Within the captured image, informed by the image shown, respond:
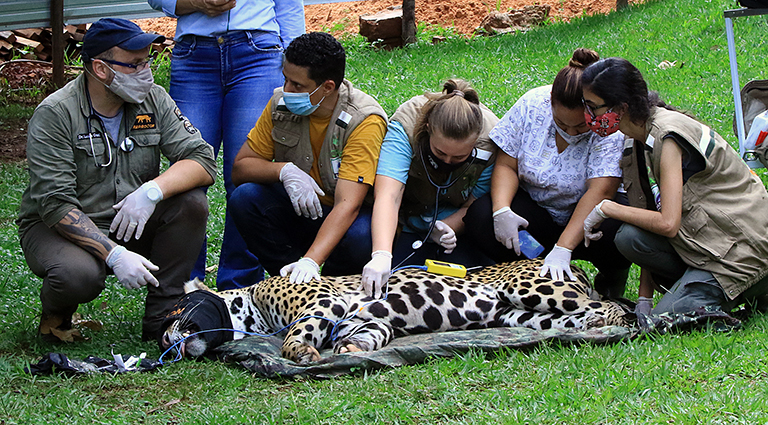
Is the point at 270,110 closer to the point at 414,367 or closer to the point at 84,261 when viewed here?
the point at 84,261

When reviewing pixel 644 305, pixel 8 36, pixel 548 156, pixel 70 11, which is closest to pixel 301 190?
pixel 548 156

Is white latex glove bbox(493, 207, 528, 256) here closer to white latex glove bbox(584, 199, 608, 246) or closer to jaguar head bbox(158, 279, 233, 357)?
white latex glove bbox(584, 199, 608, 246)

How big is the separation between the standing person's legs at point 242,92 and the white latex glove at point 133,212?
2.70 feet

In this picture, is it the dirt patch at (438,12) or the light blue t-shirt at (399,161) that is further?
the dirt patch at (438,12)

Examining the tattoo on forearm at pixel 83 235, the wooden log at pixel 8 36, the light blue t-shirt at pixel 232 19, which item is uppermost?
the light blue t-shirt at pixel 232 19

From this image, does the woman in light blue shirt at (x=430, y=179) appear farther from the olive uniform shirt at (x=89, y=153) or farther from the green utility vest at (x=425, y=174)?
the olive uniform shirt at (x=89, y=153)

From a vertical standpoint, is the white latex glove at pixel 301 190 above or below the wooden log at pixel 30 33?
below

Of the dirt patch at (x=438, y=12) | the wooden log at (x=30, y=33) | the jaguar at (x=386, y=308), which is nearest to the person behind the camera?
the jaguar at (x=386, y=308)

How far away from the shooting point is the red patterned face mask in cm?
401

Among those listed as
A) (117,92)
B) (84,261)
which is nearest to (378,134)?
(117,92)

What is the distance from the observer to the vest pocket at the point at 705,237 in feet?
12.8

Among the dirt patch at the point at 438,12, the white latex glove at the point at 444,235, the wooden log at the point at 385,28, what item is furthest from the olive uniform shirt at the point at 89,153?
the dirt patch at the point at 438,12

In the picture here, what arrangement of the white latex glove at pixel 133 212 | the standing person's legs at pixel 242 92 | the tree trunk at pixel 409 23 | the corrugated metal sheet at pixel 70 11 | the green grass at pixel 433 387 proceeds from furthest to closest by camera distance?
the tree trunk at pixel 409 23 → the corrugated metal sheet at pixel 70 11 → the standing person's legs at pixel 242 92 → the white latex glove at pixel 133 212 → the green grass at pixel 433 387

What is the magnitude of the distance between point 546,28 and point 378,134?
7926 mm
